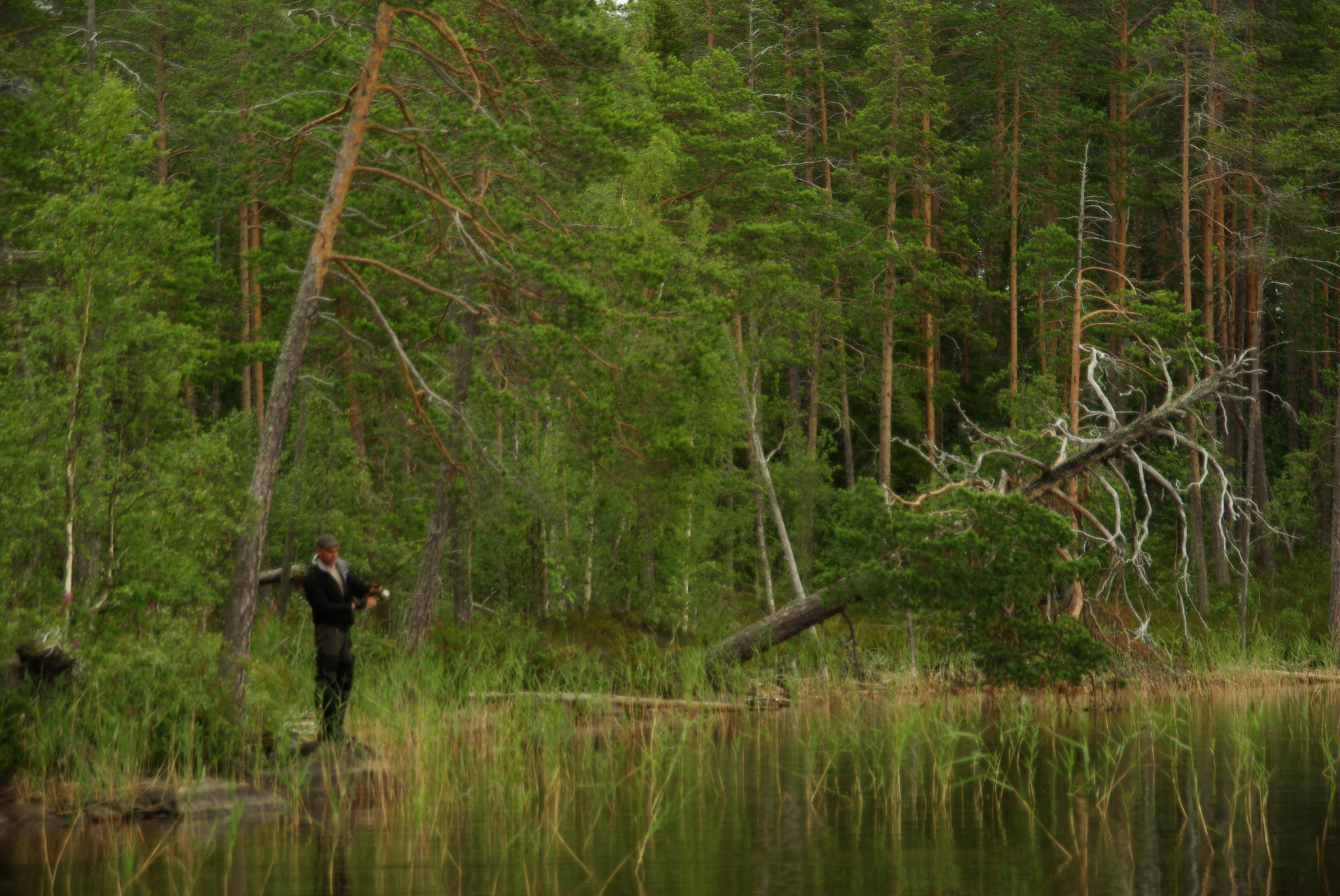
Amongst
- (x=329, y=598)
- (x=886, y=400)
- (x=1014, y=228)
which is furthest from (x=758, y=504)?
(x=329, y=598)

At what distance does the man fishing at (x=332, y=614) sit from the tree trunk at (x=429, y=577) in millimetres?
5674

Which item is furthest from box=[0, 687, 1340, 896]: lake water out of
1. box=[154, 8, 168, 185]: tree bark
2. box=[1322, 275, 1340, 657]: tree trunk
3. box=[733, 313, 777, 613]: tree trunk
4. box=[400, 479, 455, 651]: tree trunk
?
box=[154, 8, 168, 185]: tree bark

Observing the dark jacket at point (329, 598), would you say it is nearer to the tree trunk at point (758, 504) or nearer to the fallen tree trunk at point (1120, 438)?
the fallen tree trunk at point (1120, 438)

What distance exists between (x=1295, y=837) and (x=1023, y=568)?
585cm

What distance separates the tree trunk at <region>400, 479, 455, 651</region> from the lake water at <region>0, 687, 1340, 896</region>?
484 centimetres

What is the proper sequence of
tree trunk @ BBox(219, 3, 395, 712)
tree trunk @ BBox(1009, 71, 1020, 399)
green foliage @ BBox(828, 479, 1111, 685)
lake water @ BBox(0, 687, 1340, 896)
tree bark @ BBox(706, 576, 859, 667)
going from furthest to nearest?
tree trunk @ BBox(1009, 71, 1020, 399), tree bark @ BBox(706, 576, 859, 667), green foliage @ BBox(828, 479, 1111, 685), tree trunk @ BBox(219, 3, 395, 712), lake water @ BBox(0, 687, 1340, 896)

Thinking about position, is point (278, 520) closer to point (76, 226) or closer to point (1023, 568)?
point (76, 226)

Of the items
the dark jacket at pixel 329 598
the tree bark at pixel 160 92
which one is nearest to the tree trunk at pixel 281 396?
the dark jacket at pixel 329 598

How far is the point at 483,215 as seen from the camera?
14344 mm

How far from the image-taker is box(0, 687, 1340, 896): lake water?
6.83 meters

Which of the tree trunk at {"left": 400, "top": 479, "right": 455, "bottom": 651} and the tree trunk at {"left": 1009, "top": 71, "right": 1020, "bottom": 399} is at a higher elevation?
the tree trunk at {"left": 1009, "top": 71, "right": 1020, "bottom": 399}

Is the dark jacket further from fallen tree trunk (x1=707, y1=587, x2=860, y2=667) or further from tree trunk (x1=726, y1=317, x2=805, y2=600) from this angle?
tree trunk (x1=726, y1=317, x2=805, y2=600)

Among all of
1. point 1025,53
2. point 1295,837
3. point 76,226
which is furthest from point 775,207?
point 1295,837

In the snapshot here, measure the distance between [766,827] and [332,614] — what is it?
177 inches
